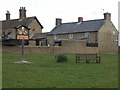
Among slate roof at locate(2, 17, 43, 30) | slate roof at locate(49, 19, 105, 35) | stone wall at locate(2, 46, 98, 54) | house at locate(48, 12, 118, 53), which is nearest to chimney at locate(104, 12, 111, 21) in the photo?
house at locate(48, 12, 118, 53)

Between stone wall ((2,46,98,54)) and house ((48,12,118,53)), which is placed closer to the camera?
stone wall ((2,46,98,54))

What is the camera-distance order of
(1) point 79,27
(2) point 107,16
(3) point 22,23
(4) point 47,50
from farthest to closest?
(3) point 22,23
(1) point 79,27
(2) point 107,16
(4) point 47,50

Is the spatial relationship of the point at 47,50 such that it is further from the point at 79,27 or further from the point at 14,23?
the point at 14,23

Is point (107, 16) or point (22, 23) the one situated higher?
point (107, 16)

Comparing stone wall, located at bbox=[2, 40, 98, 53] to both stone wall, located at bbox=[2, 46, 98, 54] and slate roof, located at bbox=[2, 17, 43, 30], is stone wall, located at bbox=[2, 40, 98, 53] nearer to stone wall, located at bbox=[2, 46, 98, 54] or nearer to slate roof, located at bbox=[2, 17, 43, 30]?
stone wall, located at bbox=[2, 46, 98, 54]

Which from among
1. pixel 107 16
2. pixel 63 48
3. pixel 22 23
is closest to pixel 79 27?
pixel 107 16

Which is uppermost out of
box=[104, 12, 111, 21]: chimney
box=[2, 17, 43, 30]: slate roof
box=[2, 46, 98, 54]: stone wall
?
box=[104, 12, 111, 21]: chimney

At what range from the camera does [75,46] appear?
205 feet

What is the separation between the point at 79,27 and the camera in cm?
7819

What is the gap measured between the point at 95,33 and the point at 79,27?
22.9 ft

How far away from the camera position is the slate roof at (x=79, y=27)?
7396 centimetres

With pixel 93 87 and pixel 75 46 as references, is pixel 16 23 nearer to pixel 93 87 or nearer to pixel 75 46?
pixel 75 46

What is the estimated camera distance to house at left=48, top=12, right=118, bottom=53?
7262 cm

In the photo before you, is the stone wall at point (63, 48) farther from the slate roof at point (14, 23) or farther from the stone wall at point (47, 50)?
the slate roof at point (14, 23)
